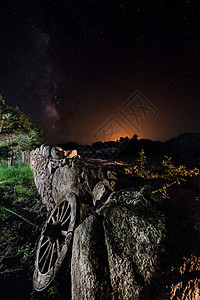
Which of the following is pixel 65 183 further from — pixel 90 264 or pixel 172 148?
pixel 172 148

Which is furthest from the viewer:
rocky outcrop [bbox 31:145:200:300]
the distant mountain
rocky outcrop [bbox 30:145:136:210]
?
the distant mountain

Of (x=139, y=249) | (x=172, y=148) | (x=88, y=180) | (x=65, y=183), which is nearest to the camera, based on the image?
(x=139, y=249)

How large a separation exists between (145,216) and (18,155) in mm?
13287

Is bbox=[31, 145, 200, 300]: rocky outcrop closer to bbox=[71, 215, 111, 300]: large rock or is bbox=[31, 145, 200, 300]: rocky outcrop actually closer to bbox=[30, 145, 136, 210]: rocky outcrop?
bbox=[71, 215, 111, 300]: large rock

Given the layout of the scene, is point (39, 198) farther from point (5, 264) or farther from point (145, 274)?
point (145, 274)

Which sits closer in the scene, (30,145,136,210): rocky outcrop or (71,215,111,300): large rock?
(71,215,111,300): large rock

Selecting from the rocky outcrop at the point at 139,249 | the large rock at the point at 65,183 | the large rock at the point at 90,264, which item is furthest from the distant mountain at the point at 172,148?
the large rock at the point at 90,264

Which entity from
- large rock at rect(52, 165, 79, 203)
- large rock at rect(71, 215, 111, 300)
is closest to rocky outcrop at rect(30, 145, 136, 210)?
large rock at rect(52, 165, 79, 203)

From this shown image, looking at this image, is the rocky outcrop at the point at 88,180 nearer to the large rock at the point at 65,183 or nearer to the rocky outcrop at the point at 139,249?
the large rock at the point at 65,183

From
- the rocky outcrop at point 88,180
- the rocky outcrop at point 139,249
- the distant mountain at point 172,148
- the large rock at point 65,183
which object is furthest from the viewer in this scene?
the distant mountain at point 172,148

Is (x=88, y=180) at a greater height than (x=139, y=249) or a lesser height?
greater

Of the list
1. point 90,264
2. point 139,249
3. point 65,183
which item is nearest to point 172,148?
point 65,183

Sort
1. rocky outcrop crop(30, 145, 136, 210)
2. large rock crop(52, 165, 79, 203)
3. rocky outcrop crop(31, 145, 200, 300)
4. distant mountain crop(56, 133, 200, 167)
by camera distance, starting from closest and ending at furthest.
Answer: rocky outcrop crop(31, 145, 200, 300) → rocky outcrop crop(30, 145, 136, 210) → large rock crop(52, 165, 79, 203) → distant mountain crop(56, 133, 200, 167)

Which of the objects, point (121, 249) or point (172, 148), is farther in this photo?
point (172, 148)
